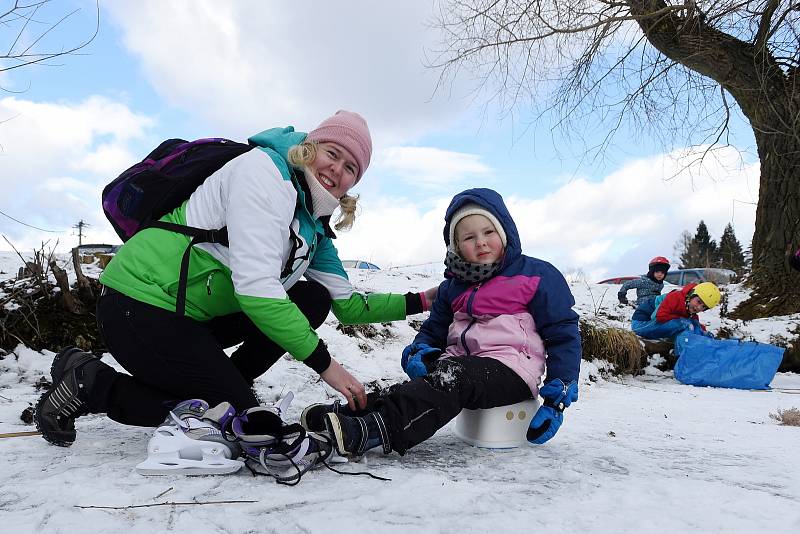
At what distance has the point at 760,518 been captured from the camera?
1.48 meters

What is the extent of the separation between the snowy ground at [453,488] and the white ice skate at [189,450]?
0.13 feet

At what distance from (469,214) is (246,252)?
1.21 m

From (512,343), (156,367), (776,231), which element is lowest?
(156,367)

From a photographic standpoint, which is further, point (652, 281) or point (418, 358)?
point (652, 281)

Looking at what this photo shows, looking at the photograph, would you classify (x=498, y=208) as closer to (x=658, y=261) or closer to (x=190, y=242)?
(x=190, y=242)

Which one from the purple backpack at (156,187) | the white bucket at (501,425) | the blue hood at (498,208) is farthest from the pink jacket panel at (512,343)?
the purple backpack at (156,187)

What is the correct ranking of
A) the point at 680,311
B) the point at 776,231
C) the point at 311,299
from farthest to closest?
the point at 776,231 < the point at 680,311 < the point at 311,299

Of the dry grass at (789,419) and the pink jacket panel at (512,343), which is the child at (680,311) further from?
the pink jacket panel at (512,343)

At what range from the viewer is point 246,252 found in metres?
1.95

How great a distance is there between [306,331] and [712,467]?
1592mm

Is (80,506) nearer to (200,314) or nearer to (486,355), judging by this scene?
(200,314)

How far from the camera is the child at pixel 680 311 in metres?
6.22

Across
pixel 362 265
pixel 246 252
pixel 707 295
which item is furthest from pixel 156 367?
pixel 362 265

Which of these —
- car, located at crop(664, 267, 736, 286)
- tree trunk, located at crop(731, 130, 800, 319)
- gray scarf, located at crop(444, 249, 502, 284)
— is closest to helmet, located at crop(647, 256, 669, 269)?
tree trunk, located at crop(731, 130, 800, 319)
